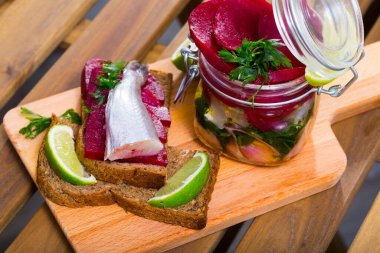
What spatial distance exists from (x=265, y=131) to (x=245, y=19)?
13.2 inches

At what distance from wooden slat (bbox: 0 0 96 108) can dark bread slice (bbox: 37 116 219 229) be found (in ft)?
1.93

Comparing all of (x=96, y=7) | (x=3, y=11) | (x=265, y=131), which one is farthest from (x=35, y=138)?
(x=96, y=7)

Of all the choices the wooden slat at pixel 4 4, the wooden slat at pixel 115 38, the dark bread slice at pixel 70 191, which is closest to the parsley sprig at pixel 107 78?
the dark bread slice at pixel 70 191

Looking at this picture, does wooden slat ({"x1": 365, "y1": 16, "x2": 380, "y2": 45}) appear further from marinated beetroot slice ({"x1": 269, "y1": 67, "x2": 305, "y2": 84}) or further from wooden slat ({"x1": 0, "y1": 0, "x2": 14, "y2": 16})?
wooden slat ({"x1": 0, "y1": 0, "x2": 14, "y2": 16})

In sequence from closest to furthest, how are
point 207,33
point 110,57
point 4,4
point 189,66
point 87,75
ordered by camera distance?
point 207,33 → point 189,66 → point 87,75 → point 110,57 → point 4,4

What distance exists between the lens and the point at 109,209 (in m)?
1.89

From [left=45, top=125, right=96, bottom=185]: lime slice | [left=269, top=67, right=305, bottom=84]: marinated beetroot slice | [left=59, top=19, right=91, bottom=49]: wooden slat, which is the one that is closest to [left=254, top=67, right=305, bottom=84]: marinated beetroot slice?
[left=269, top=67, right=305, bottom=84]: marinated beetroot slice

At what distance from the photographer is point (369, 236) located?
6.17 ft

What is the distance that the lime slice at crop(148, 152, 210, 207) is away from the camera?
181cm

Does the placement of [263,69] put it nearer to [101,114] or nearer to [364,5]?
[101,114]

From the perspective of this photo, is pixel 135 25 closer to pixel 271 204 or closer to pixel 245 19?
pixel 245 19

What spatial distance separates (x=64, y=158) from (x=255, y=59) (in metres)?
0.68

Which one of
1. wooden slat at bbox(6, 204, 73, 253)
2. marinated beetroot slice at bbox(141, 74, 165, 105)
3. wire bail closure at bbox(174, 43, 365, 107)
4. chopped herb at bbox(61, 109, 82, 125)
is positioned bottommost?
wooden slat at bbox(6, 204, 73, 253)

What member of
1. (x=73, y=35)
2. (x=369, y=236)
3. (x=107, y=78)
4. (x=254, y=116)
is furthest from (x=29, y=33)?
(x=369, y=236)
